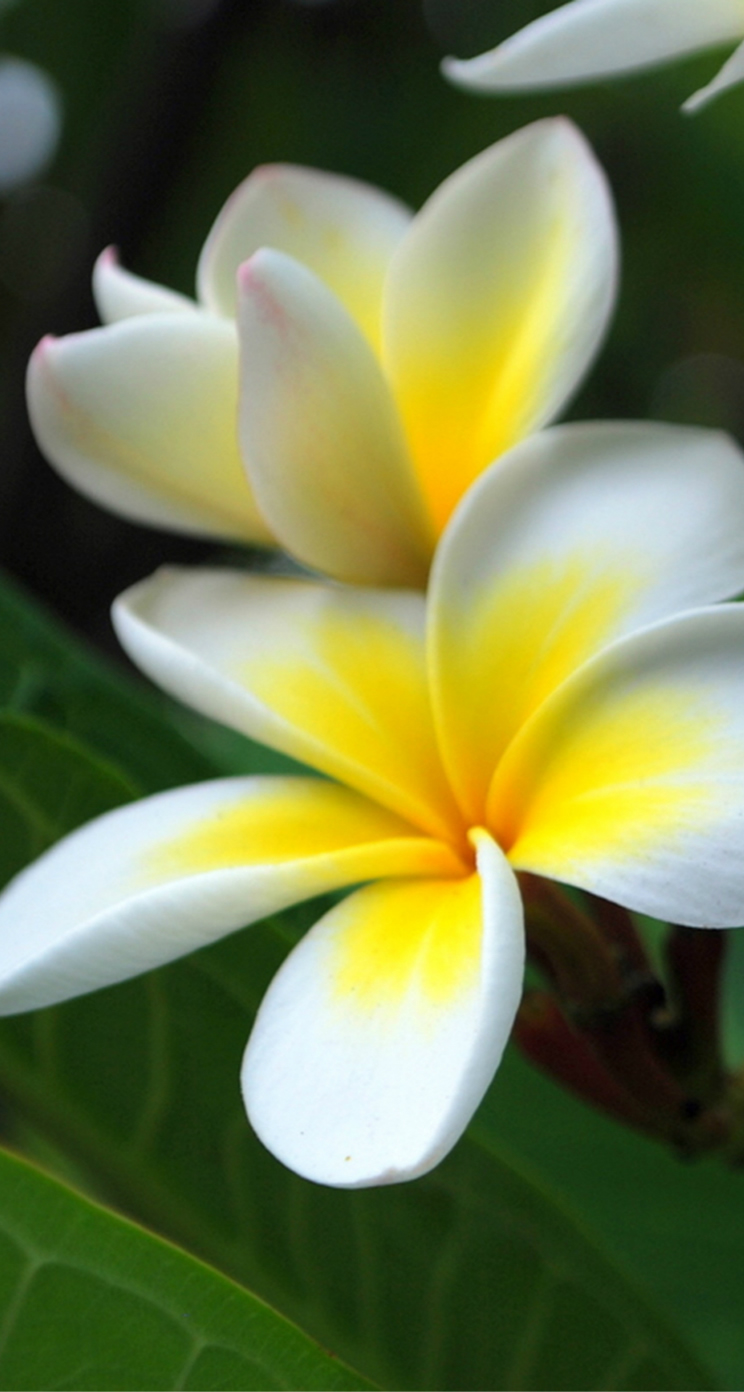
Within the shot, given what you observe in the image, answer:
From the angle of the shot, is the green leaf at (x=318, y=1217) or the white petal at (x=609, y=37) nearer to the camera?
the white petal at (x=609, y=37)

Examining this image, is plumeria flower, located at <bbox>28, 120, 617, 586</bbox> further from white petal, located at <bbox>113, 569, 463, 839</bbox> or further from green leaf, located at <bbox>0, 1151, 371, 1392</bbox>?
green leaf, located at <bbox>0, 1151, 371, 1392</bbox>

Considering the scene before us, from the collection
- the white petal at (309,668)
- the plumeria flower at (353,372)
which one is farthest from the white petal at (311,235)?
the white petal at (309,668)

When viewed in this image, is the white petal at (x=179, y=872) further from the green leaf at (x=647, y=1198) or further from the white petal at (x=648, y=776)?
the green leaf at (x=647, y=1198)

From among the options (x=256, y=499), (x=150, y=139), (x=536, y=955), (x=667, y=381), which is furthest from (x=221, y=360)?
(x=667, y=381)

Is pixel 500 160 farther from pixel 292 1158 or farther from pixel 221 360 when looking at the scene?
pixel 292 1158

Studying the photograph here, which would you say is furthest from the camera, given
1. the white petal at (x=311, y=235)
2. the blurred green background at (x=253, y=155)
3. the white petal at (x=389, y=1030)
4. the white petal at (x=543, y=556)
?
the blurred green background at (x=253, y=155)

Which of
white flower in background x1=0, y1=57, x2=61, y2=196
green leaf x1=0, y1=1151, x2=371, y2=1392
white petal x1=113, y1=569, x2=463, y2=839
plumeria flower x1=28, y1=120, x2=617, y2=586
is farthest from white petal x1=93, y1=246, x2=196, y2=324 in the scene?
white flower in background x1=0, y1=57, x2=61, y2=196
